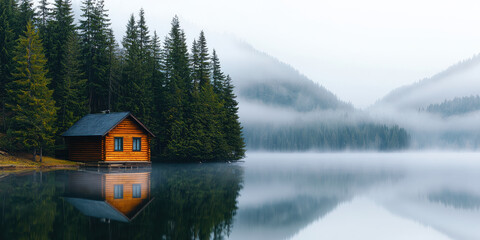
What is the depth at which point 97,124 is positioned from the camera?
169 ft

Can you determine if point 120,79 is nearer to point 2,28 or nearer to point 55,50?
point 55,50

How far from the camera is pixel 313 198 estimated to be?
86.6ft

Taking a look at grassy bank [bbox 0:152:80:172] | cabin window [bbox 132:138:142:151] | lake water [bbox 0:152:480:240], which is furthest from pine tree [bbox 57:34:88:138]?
lake water [bbox 0:152:480:240]

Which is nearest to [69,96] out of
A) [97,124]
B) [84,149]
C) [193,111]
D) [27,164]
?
[97,124]

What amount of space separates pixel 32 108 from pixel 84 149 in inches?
294

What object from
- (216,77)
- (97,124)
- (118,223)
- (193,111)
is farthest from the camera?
(216,77)

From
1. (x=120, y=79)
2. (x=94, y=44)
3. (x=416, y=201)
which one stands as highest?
(x=94, y=44)

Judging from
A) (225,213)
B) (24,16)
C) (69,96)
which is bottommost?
(225,213)

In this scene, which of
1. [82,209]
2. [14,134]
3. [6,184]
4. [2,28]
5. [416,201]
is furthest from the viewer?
[2,28]

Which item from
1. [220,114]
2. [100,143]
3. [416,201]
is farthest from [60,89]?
[416,201]

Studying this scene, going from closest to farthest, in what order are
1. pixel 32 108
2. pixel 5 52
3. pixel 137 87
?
pixel 32 108 < pixel 5 52 < pixel 137 87

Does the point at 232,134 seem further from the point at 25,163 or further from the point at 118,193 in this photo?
the point at 118,193

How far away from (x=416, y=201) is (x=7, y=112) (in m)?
→ 54.9

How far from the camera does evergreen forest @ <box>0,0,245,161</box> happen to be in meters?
50.9
